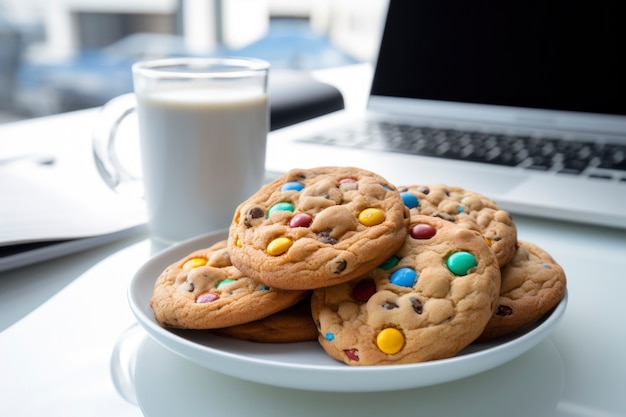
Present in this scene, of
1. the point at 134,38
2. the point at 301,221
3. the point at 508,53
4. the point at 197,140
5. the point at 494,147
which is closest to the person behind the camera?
the point at 301,221

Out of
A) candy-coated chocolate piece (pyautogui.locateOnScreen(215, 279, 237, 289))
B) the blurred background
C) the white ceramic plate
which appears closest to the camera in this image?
the white ceramic plate

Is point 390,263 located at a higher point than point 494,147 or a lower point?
higher

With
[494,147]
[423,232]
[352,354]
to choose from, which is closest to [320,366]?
[352,354]

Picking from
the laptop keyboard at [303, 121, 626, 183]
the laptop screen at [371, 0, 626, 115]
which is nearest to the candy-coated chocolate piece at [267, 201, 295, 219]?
the laptop keyboard at [303, 121, 626, 183]

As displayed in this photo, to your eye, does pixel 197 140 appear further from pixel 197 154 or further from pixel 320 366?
pixel 320 366

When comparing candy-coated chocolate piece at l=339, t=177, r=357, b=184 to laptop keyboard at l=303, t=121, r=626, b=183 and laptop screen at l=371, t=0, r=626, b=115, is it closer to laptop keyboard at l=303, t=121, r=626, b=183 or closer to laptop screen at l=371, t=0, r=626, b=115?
laptop keyboard at l=303, t=121, r=626, b=183

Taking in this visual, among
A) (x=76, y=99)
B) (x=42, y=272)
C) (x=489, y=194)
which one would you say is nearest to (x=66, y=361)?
(x=42, y=272)

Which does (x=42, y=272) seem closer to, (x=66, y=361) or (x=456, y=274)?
(x=66, y=361)
